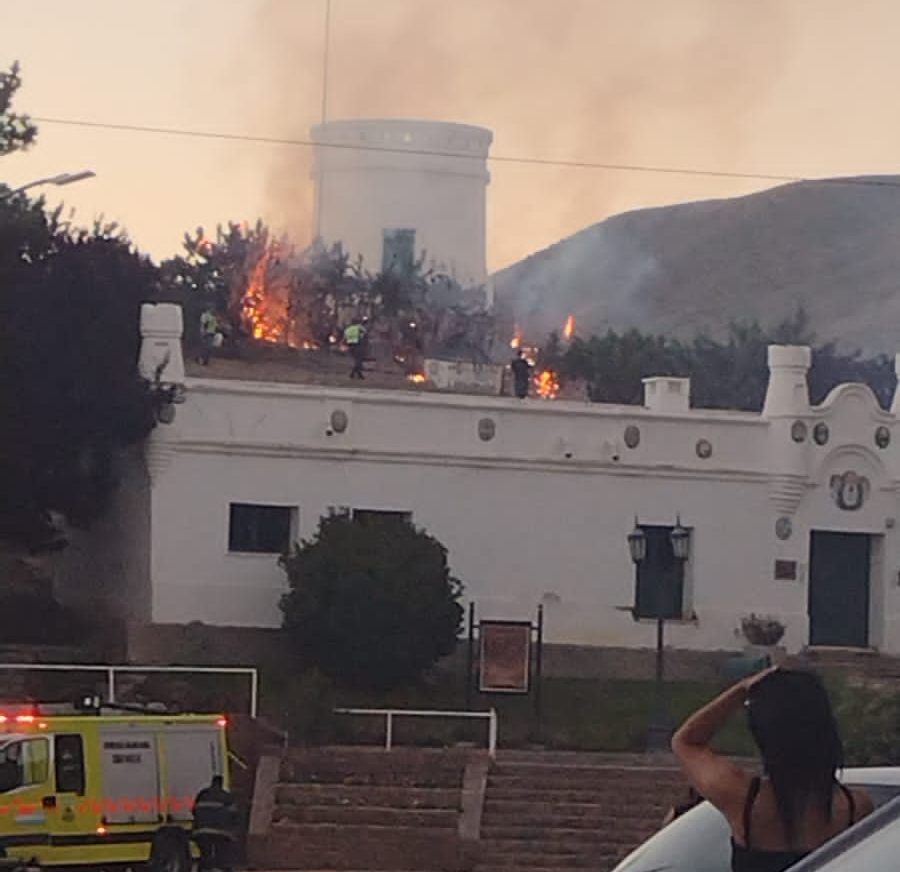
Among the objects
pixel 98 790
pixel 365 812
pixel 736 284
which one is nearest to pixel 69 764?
pixel 98 790

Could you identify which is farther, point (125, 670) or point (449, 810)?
point (125, 670)

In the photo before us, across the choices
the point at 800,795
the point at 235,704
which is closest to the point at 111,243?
the point at 235,704

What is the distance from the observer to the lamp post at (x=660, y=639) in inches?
1393

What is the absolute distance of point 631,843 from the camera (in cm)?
3142

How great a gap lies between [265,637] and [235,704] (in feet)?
13.7

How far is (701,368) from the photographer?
8519 centimetres

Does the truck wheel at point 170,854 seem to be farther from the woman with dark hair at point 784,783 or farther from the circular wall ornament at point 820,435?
the circular wall ornament at point 820,435

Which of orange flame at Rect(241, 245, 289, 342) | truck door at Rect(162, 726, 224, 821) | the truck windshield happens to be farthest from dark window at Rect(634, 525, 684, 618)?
orange flame at Rect(241, 245, 289, 342)

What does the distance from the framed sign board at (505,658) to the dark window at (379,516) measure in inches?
151

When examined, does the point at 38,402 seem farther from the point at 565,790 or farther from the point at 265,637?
the point at 565,790

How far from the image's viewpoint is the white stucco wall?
4097 centimetres

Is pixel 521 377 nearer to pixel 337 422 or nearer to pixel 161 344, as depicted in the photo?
pixel 337 422

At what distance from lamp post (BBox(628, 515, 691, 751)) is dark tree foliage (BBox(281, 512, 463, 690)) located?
3188mm

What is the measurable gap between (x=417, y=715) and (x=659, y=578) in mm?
8321
